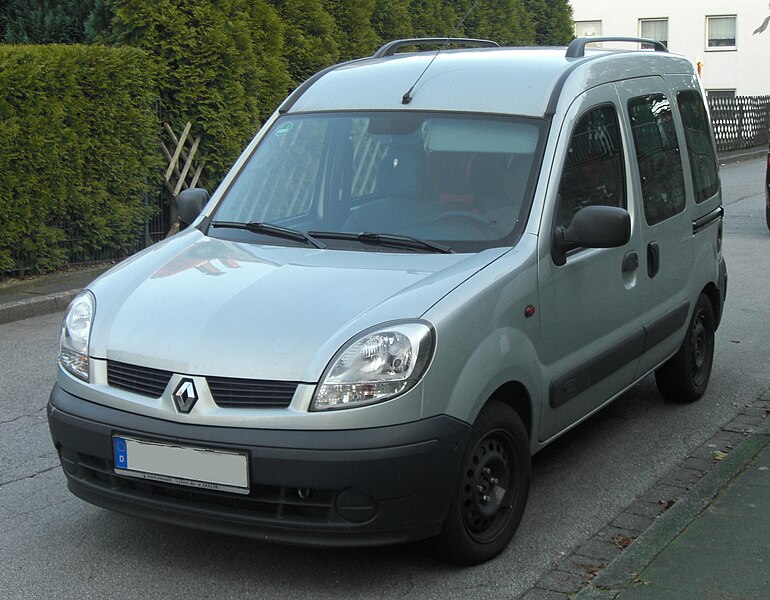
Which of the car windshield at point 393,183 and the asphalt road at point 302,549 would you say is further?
the car windshield at point 393,183

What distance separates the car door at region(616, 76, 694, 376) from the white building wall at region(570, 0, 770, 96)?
44520 mm

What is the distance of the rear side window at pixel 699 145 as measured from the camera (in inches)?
268

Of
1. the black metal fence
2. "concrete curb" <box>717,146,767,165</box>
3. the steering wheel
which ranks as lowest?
"concrete curb" <box>717,146,767,165</box>

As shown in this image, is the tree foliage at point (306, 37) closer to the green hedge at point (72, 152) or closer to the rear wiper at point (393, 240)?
the green hedge at point (72, 152)

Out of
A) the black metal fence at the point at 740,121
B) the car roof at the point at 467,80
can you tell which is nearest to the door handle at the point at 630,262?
the car roof at the point at 467,80

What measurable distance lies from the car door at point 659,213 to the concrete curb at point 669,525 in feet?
2.17

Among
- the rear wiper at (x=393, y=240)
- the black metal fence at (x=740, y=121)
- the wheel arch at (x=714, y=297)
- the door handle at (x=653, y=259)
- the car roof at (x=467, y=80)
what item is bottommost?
the black metal fence at (x=740, y=121)

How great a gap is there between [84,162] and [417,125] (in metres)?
7.46

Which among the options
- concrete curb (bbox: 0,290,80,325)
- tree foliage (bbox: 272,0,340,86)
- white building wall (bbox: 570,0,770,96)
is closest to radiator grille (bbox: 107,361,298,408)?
concrete curb (bbox: 0,290,80,325)

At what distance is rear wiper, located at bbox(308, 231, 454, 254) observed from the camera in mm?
4891

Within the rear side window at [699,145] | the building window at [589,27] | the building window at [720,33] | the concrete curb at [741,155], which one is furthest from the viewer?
the building window at [589,27]

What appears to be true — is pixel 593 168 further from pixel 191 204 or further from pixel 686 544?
pixel 191 204

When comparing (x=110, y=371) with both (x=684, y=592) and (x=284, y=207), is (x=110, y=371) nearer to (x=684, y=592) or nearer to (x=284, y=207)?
(x=284, y=207)

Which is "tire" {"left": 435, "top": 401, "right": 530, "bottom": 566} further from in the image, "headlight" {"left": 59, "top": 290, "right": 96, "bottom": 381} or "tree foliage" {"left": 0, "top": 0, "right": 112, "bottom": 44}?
"tree foliage" {"left": 0, "top": 0, "right": 112, "bottom": 44}
